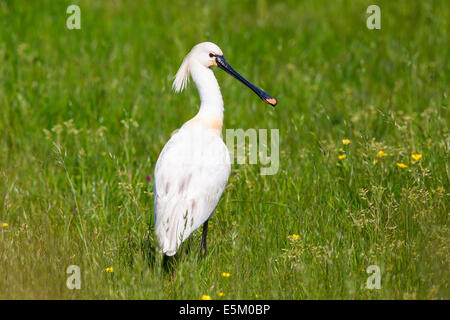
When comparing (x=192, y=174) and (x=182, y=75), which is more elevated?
(x=182, y=75)

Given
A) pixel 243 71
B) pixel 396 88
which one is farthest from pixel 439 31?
pixel 243 71

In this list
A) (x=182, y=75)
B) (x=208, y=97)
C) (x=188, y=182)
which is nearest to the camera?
(x=188, y=182)

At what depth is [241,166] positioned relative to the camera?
18.9ft

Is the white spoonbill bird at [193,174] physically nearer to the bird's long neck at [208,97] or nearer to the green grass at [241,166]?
the bird's long neck at [208,97]

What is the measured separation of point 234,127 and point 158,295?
3.28m

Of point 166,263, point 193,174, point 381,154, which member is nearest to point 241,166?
point 193,174

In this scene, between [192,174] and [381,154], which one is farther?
[381,154]

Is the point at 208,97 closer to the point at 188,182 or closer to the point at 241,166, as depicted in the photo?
the point at 188,182

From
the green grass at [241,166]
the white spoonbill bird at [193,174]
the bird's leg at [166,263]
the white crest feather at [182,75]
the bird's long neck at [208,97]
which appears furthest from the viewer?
the white crest feather at [182,75]

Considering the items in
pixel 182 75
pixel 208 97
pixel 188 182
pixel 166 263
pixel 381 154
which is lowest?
pixel 166 263

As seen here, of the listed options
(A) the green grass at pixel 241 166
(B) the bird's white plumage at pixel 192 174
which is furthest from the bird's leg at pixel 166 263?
(B) the bird's white plumage at pixel 192 174

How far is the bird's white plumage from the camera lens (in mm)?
4512

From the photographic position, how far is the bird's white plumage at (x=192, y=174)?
4512mm

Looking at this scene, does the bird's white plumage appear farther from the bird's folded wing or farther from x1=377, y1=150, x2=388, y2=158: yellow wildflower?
x1=377, y1=150, x2=388, y2=158: yellow wildflower
